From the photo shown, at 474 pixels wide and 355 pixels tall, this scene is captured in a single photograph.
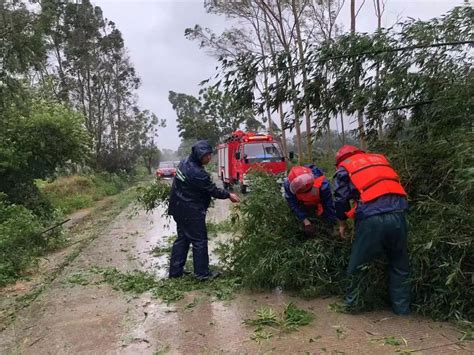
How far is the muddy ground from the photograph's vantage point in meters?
4.21

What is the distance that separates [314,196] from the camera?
5.61 m

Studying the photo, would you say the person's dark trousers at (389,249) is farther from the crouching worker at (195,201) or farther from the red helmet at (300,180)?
the crouching worker at (195,201)

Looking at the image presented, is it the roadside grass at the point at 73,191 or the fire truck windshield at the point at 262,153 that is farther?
the fire truck windshield at the point at 262,153

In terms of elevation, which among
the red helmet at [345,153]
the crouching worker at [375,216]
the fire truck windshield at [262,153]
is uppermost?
the fire truck windshield at [262,153]

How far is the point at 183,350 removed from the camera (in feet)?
14.3

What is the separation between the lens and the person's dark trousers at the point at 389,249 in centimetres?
447

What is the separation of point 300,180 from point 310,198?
0.35 m

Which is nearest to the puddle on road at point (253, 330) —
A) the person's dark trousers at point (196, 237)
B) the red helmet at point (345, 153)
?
the person's dark trousers at point (196, 237)

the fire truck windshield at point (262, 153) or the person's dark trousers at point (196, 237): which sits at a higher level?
the fire truck windshield at point (262, 153)

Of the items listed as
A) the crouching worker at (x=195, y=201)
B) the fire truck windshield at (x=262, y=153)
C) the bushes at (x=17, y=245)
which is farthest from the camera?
the fire truck windshield at (x=262, y=153)

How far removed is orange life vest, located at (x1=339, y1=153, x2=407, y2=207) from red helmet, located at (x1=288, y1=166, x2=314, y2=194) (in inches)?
26.0

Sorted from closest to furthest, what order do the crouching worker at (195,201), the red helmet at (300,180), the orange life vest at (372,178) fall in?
the orange life vest at (372,178) < the red helmet at (300,180) < the crouching worker at (195,201)

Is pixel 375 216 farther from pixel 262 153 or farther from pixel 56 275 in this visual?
pixel 262 153

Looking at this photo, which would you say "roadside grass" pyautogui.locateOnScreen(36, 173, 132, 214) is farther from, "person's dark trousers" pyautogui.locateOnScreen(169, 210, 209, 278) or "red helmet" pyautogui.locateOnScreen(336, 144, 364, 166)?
"red helmet" pyautogui.locateOnScreen(336, 144, 364, 166)
